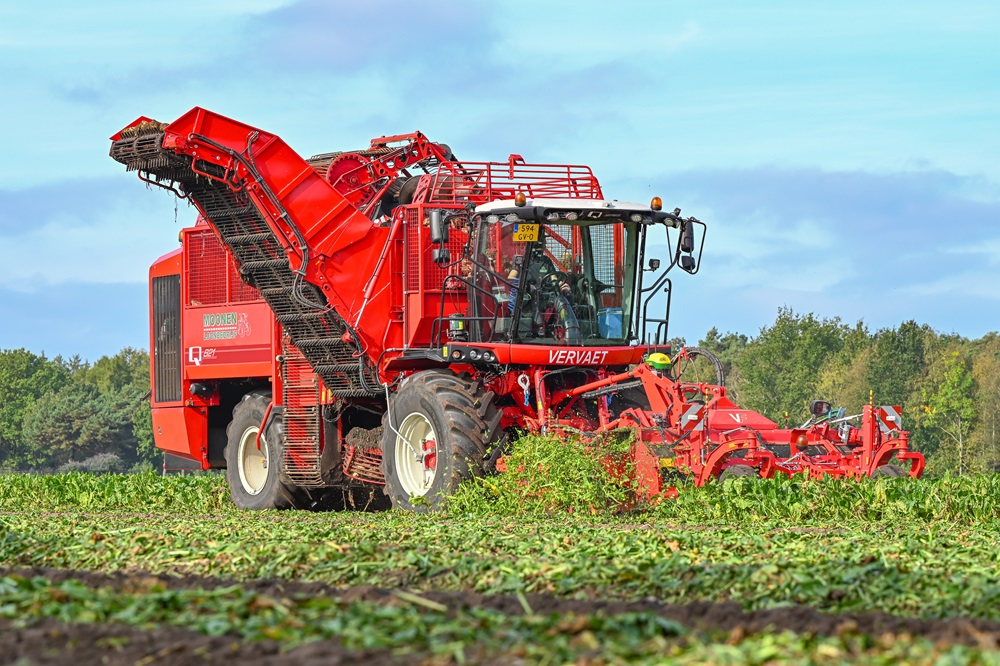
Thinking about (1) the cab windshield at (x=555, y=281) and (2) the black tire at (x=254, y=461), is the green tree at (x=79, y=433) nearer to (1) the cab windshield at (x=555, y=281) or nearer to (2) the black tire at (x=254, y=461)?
(2) the black tire at (x=254, y=461)

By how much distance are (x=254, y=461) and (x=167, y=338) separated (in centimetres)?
214

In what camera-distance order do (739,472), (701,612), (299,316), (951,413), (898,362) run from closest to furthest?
(701,612) < (739,472) < (299,316) < (951,413) < (898,362)

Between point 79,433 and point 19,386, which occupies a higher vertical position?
point 19,386

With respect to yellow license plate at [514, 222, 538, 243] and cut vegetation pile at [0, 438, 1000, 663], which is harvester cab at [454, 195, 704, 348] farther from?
cut vegetation pile at [0, 438, 1000, 663]

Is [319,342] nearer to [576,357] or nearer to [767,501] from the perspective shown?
[576,357]

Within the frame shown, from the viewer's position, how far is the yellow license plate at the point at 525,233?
14.7 m

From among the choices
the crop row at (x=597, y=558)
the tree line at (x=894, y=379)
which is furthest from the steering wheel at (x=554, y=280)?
the tree line at (x=894, y=379)

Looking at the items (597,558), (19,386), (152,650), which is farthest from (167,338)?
(19,386)

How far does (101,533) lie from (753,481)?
561cm

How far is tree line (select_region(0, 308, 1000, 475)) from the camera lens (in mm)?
47688

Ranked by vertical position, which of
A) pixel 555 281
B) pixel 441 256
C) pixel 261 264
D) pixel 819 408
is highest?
pixel 261 264

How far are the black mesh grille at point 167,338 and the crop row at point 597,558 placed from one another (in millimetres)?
6965

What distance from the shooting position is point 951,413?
48.6 meters

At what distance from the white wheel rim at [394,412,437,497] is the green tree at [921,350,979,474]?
1327 inches
